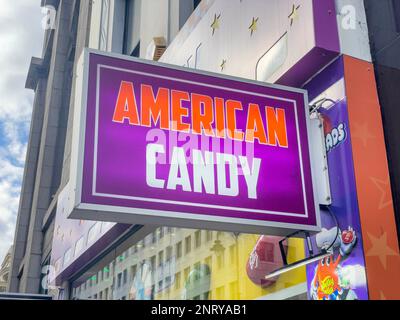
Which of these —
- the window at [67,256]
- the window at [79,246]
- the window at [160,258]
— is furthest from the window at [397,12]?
the window at [67,256]

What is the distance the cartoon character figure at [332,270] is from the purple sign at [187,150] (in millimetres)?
385

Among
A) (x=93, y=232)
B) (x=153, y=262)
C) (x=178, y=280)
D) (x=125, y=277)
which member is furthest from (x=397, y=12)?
(x=93, y=232)

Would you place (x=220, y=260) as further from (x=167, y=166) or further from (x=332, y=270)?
(x=167, y=166)

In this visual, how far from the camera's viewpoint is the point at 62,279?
14.4m

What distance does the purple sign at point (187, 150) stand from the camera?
516 centimetres

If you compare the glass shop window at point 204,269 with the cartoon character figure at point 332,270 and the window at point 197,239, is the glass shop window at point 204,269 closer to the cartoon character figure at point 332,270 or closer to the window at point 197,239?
the window at point 197,239

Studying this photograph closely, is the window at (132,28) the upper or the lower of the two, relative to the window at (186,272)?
upper

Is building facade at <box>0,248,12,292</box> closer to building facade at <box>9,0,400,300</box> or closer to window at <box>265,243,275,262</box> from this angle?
building facade at <box>9,0,400,300</box>

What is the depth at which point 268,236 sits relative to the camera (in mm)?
7051

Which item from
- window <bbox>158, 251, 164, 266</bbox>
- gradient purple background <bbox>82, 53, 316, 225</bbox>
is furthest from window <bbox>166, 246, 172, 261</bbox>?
gradient purple background <bbox>82, 53, 316, 225</bbox>

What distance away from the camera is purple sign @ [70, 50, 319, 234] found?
16.9 feet

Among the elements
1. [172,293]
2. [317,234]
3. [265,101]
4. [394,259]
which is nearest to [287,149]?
[265,101]

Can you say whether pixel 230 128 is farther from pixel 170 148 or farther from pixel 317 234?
pixel 317 234

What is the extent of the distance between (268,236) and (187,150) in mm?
2017
